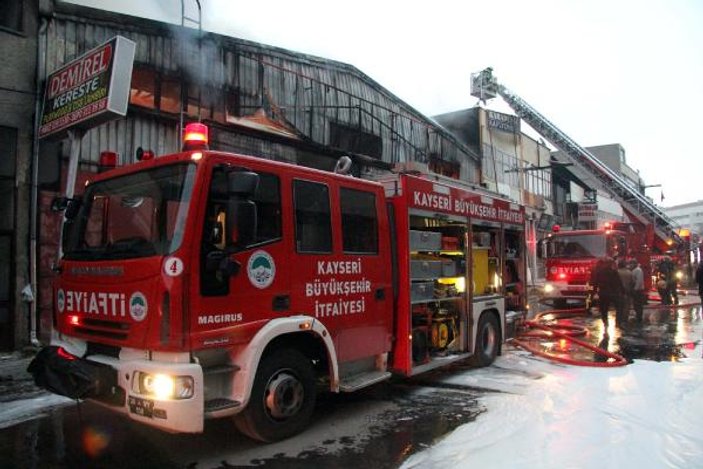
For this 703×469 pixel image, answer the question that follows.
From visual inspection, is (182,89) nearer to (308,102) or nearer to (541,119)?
(308,102)

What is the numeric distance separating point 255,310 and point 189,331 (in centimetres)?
60

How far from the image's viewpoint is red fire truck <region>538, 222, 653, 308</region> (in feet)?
49.1

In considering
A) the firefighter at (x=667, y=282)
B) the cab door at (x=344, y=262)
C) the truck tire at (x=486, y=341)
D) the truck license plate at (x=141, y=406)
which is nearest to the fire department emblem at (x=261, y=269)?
→ the cab door at (x=344, y=262)

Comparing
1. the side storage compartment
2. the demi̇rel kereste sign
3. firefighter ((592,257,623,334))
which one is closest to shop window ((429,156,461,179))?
firefighter ((592,257,623,334))

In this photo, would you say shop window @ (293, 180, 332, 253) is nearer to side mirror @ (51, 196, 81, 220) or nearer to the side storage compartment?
the side storage compartment

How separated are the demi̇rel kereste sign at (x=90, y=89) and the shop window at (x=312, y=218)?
3.88 metres

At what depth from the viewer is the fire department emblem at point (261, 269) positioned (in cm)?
422

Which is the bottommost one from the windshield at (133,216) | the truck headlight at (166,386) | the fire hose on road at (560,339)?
the fire hose on road at (560,339)

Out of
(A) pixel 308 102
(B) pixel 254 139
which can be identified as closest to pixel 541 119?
(A) pixel 308 102

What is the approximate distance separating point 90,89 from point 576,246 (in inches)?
516

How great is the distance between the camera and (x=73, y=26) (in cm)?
896

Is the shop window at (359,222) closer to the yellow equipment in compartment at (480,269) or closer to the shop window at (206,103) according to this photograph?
the yellow equipment in compartment at (480,269)

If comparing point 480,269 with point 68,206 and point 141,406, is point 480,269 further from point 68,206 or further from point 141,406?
point 68,206

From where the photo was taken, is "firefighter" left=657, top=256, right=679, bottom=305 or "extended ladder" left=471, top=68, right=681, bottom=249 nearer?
"firefighter" left=657, top=256, right=679, bottom=305
